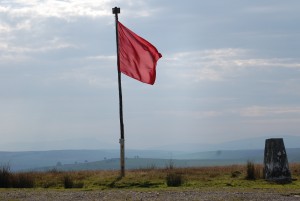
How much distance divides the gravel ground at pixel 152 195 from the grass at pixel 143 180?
245 centimetres

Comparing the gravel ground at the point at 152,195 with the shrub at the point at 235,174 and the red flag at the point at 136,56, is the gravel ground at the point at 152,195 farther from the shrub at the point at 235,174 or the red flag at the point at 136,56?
the red flag at the point at 136,56

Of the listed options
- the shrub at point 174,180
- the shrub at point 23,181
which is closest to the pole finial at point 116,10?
the shrub at point 23,181

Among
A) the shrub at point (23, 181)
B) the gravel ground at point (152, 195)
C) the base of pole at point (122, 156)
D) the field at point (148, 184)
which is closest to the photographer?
the gravel ground at point (152, 195)

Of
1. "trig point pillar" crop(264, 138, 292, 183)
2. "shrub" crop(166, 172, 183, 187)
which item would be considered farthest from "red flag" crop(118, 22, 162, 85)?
"trig point pillar" crop(264, 138, 292, 183)

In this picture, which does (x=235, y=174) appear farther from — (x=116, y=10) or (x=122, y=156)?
(x=116, y=10)

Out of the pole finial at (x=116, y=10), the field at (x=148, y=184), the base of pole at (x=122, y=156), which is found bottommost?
the field at (x=148, y=184)

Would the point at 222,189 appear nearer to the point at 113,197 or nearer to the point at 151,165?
the point at 113,197

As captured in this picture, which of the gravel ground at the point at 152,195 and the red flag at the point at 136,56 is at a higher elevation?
the red flag at the point at 136,56

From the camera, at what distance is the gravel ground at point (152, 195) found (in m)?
19.1

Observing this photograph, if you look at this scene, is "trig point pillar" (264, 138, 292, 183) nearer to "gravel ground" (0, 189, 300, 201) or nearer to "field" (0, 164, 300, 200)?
"field" (0, 164, 300, 200)

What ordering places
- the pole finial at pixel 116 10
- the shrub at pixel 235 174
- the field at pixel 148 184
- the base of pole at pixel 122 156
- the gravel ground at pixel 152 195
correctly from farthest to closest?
the pole finial at pixel 116 10
the base of pole at pixel 122 156
the shrub at pixel 235 174
the field at pixel 148 184
the gravel ground at pixel 152 195

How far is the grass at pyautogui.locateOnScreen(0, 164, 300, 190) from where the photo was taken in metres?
23.9

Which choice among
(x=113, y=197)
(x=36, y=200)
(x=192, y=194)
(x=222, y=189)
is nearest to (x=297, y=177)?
(x=222, y=189)

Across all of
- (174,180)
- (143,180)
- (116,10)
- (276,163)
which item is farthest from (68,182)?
(116,10)
